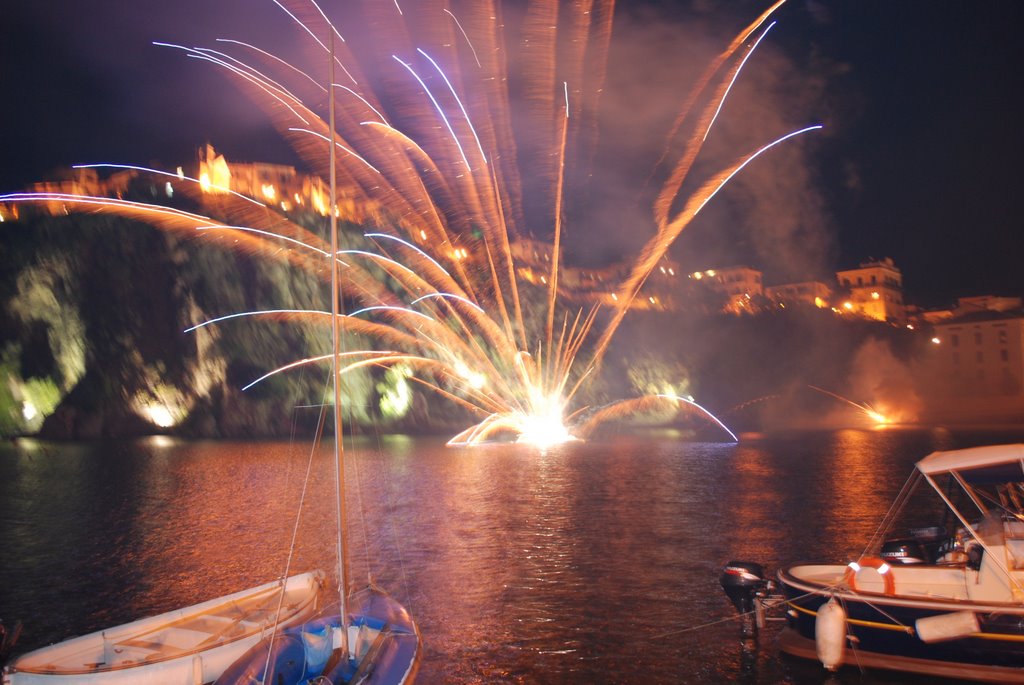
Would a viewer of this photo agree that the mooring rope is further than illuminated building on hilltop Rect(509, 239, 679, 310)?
No

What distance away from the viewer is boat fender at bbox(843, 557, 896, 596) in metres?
14.6

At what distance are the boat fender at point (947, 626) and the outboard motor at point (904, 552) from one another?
1873 millimetres

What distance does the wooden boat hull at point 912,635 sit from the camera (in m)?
13.3

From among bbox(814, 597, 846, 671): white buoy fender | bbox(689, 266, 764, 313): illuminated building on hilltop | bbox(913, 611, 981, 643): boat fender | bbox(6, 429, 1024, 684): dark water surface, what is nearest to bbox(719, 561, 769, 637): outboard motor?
bbox(6, 429, 1024, 684): dark water surface

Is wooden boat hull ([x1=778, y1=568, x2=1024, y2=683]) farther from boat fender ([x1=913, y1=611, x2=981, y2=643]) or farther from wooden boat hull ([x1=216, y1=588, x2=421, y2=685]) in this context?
wooden boat hull ([x1=216, y1=588, x2=421, y2=685])

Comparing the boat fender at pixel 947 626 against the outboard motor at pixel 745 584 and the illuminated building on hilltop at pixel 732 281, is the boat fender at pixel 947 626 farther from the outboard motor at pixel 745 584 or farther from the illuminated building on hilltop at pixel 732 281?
the illuminated building on hilltop at pixel 732 281

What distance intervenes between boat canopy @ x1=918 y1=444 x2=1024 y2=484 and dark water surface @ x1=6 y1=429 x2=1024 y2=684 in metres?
4.34

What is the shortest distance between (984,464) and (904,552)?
2.34 meters

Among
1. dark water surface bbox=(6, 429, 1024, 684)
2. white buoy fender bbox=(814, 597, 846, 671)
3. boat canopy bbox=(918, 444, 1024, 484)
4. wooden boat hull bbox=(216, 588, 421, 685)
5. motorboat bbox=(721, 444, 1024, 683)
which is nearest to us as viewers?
wooden boat hull bbox=(216, 588, 421, 685)

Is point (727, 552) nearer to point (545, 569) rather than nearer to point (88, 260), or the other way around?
point (545, 569)

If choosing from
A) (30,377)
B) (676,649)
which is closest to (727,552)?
(676,649)

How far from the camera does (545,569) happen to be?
24.2 metres

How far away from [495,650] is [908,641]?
27.0ft

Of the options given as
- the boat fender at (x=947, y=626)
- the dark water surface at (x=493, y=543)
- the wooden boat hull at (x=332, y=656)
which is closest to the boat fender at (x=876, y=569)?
the boat fender at (x=947, y=626)
